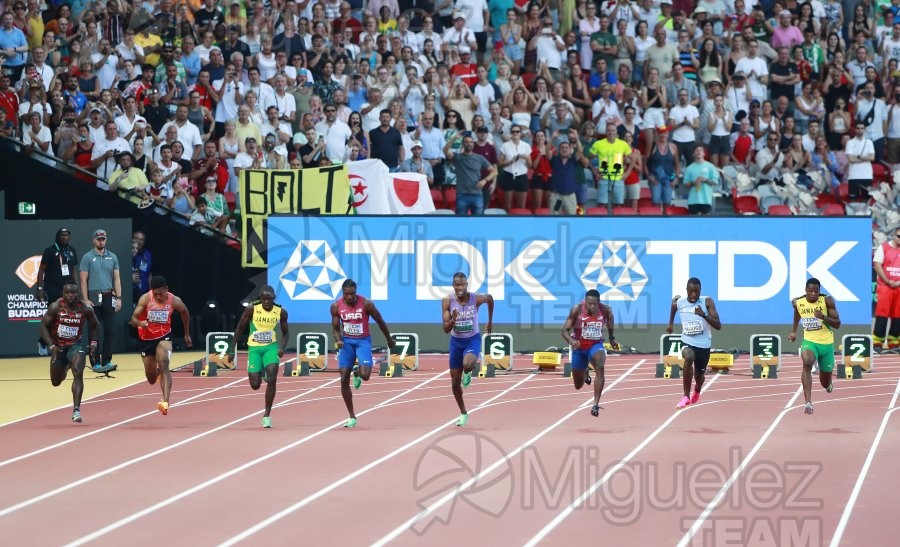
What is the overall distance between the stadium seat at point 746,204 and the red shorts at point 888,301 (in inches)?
159

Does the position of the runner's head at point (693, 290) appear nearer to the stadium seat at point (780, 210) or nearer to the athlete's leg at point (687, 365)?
the athlete's leg at point (687, 365)

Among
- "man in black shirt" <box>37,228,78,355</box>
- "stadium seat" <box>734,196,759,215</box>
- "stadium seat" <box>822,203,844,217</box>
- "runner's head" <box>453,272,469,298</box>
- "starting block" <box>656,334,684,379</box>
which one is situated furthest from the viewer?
"stadium seat" <box>822,203,844,217</box>

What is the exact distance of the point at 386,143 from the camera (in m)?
29.1

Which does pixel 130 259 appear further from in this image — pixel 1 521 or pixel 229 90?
pixel 1 521

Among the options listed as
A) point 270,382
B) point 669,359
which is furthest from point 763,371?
point 270,382

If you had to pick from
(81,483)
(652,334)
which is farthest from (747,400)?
(81,483)

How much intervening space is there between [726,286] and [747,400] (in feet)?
17.8

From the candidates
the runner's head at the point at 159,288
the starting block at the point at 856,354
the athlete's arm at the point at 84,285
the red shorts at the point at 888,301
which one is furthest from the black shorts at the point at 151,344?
the red shorts at the point at 888,301

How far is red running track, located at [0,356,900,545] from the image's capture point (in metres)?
13.5

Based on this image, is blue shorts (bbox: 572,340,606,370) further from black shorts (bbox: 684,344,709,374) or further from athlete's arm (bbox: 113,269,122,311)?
athlete's arm (bbox: 113,269,122,311)

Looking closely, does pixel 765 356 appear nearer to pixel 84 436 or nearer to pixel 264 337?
pixel 264 337

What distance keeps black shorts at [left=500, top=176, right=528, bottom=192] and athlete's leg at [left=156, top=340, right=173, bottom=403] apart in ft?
34.1

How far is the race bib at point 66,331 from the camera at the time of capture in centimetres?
2002

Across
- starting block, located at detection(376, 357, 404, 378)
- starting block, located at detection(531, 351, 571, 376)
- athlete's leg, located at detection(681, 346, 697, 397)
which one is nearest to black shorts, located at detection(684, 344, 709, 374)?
athlete's leg, located at detection(681, 346, 697, 397)
